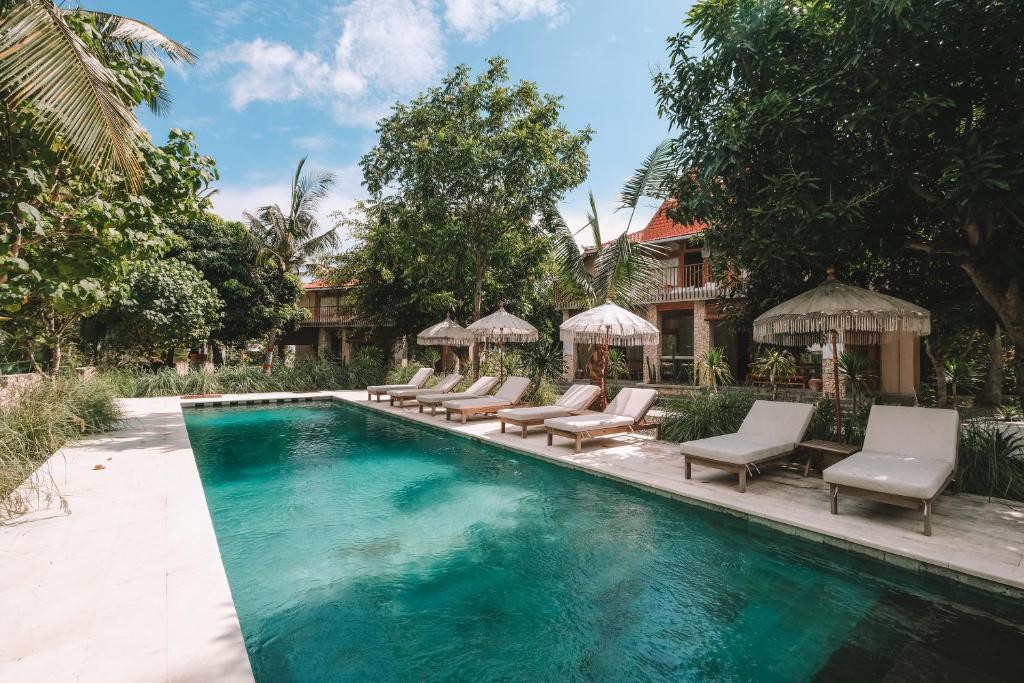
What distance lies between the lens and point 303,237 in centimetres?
2089

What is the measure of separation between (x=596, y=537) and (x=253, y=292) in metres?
20.3

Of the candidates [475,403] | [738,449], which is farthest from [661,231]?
[738,449]

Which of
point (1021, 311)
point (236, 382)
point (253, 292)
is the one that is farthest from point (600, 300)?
point (253, 292)

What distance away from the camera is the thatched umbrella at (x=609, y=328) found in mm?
9352

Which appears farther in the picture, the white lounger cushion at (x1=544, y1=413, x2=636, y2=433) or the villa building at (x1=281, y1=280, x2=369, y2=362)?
the villa building at (x1=281, y1=280, x2=369, y2=362)

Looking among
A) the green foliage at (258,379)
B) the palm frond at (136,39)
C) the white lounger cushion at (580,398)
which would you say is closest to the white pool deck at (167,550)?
the white lounger cushion at (580,398)

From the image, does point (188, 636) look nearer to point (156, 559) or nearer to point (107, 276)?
point (156, 559)

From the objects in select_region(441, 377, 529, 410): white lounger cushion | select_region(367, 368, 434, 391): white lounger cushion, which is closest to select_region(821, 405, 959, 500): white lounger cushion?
select_region(441, 377, 529, 410): white lounger cushion

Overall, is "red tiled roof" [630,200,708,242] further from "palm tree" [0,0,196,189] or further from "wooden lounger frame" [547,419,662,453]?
"palm tree" [0,0,196,189]

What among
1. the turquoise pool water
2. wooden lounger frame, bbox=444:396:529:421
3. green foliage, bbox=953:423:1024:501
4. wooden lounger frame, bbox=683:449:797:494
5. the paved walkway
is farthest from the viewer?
wooden lounger frame, bbox=444:396:529:421

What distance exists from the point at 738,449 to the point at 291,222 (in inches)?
783

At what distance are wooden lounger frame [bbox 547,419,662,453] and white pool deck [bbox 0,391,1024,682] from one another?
535 millimetres

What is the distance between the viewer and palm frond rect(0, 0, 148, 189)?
12.2 feet

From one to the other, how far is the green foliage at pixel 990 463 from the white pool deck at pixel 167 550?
299 millimetres
